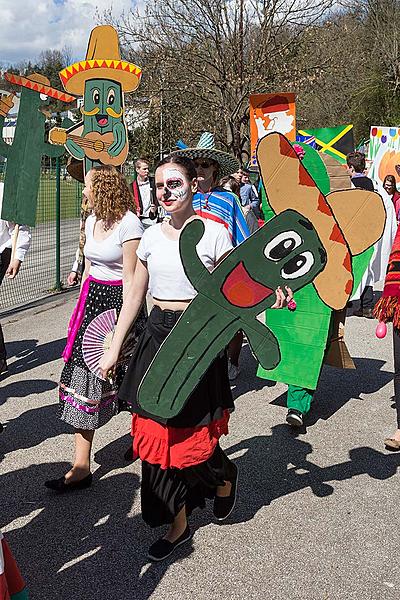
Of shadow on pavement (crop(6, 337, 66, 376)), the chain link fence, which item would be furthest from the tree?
shadow on pavement (crop(6, 337, 66, 376))

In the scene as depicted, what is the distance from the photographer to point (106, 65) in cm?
517

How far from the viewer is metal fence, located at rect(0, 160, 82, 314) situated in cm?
880

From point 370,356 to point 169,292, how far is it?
402cm

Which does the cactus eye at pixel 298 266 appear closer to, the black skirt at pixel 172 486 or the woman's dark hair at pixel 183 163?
the woman's dark hair at pixel 183 163

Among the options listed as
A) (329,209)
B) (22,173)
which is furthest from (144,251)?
(22,173)

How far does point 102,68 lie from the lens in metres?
5.18

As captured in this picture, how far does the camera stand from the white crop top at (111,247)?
3.26 metres

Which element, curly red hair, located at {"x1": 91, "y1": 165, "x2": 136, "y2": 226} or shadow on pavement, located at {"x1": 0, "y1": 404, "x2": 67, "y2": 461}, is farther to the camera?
shadow on pavement, located at {"x1": 0, "y1": 404, "x2": 67, "y2": 461}

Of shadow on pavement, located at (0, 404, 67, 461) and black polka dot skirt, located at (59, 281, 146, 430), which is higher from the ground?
black polka dot skirt, located at (59, 281, 146, 430)

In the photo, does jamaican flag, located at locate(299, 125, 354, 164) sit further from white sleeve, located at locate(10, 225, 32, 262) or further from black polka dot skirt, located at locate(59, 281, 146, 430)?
black polka dot skirt, located at locate(59, 281, 146, 430)

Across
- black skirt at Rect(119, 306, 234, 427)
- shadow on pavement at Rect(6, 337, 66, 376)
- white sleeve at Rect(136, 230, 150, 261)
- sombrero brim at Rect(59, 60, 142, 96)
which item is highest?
sombrero brim at Rect(59, 60, 142, 96)

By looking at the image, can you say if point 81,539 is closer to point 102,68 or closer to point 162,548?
point 162,548

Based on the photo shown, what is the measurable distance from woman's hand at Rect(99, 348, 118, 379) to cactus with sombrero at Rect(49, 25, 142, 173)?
2358 millimetres

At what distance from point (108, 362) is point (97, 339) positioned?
199 millimetres
